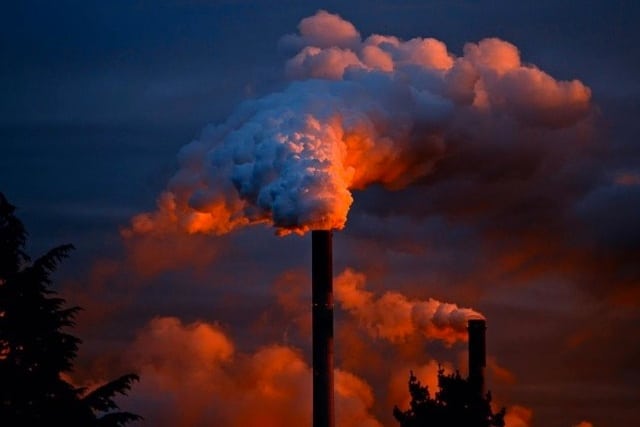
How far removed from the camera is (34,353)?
21469mm

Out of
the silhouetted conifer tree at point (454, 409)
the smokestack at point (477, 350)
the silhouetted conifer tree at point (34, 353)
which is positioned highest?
the smokestack at point (477, 350)

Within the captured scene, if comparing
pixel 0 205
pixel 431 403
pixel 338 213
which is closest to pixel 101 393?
pixel 0 205

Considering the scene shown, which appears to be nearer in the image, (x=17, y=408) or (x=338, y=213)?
(x=17, y=408)

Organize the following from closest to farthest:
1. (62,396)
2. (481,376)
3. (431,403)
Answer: (62,396) → (431,403) → (481,376)

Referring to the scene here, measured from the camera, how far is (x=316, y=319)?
61344 mm

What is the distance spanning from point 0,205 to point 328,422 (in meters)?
40.4

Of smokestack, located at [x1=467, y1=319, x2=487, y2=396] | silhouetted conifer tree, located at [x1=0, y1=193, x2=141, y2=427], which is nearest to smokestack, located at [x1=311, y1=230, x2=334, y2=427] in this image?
smokestack, located at [x1=467, y1=319, x2=487, y2=396]

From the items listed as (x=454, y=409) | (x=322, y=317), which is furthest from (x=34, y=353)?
(x=322, y=317)

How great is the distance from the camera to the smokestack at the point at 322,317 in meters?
60.8

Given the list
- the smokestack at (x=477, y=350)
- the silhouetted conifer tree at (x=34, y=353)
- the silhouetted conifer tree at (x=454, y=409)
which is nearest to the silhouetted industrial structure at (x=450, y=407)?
the silhouetted conifer tree at (x=454, y=409)

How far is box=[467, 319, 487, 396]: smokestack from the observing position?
60844mm

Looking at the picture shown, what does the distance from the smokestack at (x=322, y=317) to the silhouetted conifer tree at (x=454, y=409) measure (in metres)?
14.3

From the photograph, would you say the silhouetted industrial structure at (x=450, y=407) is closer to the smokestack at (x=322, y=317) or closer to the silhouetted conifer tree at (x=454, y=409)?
the silhouetted conifer tree at (x=454, y=409)

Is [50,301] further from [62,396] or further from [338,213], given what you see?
[338,213]
